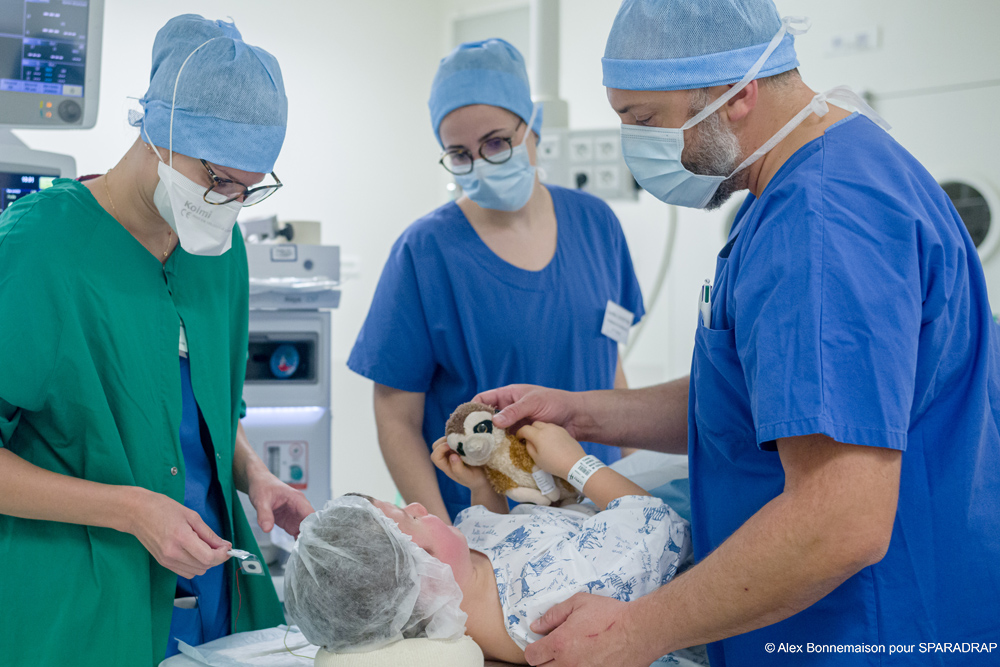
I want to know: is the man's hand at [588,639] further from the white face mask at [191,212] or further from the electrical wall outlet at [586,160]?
the electrical wall outlet at [586,160]

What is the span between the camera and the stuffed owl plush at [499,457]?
1.38m

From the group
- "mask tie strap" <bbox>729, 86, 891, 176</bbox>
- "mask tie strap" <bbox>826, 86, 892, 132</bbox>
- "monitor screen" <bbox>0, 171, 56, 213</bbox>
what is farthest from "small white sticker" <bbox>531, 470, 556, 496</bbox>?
"monitor screen" <bbox>0, 171, 56, 213</bbox>

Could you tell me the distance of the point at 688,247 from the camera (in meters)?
4.08

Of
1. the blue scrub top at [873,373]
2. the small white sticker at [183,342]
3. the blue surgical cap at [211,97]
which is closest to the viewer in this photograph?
the blue scrub top at [873,373]

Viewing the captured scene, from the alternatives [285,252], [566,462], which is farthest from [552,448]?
[285,252]

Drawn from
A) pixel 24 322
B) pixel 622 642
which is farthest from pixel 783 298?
pixel 24 322

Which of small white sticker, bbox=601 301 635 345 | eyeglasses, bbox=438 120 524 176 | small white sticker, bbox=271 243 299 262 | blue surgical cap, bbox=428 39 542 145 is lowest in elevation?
small white sticker, bbox=601 301 635 345

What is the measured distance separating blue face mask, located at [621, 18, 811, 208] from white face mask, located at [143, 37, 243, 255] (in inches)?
24.7

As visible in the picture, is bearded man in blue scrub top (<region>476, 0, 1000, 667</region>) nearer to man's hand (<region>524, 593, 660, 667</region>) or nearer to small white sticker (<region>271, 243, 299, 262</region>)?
man's hand (<region>524, 593, 660, 667</region>)

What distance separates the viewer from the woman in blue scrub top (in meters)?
1.68

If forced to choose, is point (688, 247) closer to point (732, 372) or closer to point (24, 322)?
point (732, 372)

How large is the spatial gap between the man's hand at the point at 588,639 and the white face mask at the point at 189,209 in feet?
2.52

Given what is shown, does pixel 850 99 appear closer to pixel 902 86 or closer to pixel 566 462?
pixel 566 462

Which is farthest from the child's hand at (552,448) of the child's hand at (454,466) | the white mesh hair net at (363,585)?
the white mesh hair net at (363,585)
